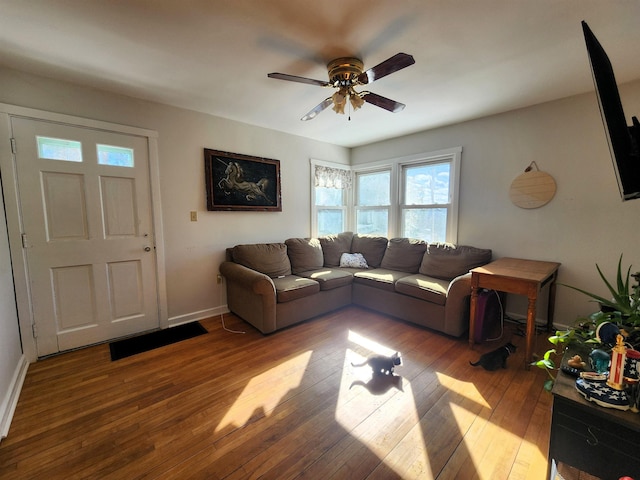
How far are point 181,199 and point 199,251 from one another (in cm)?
62

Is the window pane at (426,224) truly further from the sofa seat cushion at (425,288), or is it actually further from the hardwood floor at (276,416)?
the hardwood floor at (276,416)

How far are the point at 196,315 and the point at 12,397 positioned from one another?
1.48 metres

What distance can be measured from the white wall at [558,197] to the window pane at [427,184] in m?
0.26

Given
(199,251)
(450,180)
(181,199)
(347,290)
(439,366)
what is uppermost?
(450,180)

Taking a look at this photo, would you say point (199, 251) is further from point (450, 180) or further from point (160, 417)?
point (450, 180)

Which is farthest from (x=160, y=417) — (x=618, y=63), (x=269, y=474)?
(x=618, y=63)

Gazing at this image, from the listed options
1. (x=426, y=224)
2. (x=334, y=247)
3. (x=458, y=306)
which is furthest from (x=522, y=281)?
(x=334, y=247)

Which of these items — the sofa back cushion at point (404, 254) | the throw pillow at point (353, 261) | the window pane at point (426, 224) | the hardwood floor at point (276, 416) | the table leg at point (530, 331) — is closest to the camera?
the hardwood floor at point (276, 416)

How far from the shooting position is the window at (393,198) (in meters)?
3.49

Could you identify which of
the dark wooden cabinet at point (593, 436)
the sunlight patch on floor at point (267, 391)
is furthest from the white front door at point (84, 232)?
the dark wooden cabinet at point (593, 436)

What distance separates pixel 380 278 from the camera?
3170mm

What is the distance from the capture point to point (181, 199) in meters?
2.91

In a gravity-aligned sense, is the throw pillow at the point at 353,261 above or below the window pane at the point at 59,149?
below

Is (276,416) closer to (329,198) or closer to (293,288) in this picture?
(293,288)
